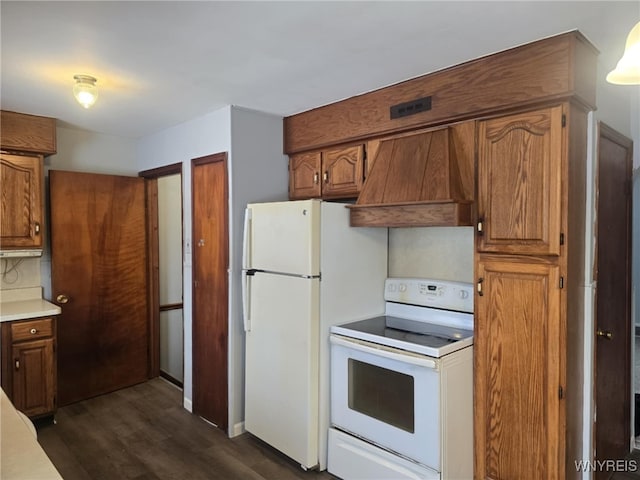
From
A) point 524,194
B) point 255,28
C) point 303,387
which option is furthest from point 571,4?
point 303,387

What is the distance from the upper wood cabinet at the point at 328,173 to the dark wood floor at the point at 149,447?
1842 millimetres

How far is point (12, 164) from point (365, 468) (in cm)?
333

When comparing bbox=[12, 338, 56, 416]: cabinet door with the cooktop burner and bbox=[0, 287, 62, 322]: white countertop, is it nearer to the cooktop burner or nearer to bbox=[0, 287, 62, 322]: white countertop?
bbox=[0, 287, 62, 322]: white countertop

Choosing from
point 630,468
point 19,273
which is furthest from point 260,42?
point 630,468

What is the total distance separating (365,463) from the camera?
2504 mm

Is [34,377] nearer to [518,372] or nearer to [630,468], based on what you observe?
[518,372]

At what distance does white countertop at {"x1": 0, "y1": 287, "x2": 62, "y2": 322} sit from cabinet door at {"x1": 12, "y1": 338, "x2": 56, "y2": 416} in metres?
0.21

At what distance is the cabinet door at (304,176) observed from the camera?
3.30 metres

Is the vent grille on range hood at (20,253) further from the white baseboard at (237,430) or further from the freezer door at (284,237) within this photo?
the white baseboard at (237,430)

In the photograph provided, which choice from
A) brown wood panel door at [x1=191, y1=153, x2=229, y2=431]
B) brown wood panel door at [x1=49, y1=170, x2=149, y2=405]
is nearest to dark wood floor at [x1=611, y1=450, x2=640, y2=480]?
brown wood panel door at [x1=191, y1=153, x2=229, y2=431]

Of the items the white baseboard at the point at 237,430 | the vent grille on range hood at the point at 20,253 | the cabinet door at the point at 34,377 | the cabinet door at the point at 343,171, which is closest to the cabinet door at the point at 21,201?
the vent grille on range hood at the point at 20,253

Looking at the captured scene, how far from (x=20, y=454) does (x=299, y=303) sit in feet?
5.65

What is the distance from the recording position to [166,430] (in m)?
3.29

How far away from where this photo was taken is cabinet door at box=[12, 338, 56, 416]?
3.16 metres
